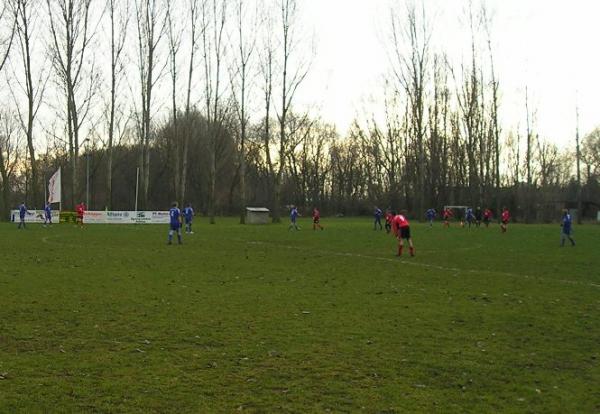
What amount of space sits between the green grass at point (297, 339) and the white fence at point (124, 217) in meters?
34.1

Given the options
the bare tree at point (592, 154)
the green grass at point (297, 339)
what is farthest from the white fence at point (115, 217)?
the bare tree at point (592, 154)

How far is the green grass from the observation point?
542 centimetres

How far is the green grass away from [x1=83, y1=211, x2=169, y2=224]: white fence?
112ft

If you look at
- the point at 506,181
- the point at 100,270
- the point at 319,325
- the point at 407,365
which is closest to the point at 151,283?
the point at 100,270

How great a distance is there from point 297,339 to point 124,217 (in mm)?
44414

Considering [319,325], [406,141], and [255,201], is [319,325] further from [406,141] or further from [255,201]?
[255,201]

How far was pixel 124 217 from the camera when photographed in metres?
49.8

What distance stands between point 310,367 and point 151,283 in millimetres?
7126

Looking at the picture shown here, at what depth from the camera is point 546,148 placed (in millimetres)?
76875

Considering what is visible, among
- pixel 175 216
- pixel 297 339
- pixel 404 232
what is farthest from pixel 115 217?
pixel 297 339

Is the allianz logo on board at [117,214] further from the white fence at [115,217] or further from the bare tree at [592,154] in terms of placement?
the bare tree at [592,154]

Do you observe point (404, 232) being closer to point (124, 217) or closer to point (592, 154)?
point (124, 217)

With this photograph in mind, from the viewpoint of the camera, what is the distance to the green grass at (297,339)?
213 inches

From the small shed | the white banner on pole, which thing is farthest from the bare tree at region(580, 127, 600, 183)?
the white banner on pole
